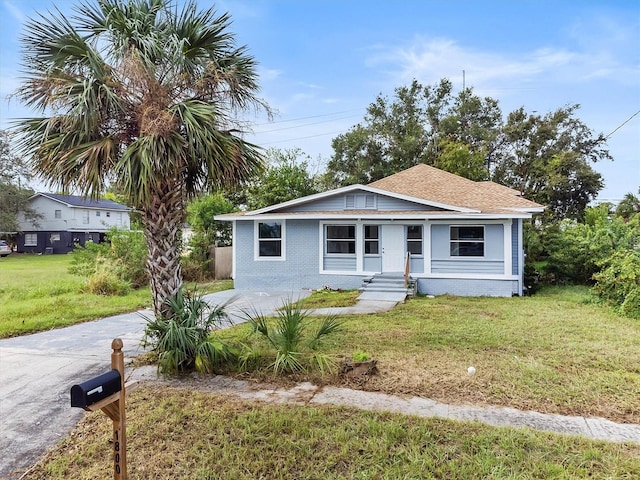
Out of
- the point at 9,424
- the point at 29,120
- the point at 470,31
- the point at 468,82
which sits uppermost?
the point at 468,82

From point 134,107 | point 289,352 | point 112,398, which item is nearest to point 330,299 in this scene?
point 289,352

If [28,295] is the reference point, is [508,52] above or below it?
above

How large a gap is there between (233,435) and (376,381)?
1960 millimetres

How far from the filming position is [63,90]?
4.95 meters

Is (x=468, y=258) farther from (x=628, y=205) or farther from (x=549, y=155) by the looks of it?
(x=628, y=205)

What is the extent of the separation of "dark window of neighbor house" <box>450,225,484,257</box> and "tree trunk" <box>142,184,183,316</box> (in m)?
10.1

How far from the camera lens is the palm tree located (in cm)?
496

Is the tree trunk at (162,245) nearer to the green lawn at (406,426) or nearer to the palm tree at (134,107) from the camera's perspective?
the palm tree at (134,107)

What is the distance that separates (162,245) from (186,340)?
1.32 m

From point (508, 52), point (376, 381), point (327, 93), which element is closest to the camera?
point (376, 381)

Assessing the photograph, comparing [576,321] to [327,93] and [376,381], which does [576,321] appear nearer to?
[376,381]

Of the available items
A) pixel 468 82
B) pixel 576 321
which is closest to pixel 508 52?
pixel 576 321

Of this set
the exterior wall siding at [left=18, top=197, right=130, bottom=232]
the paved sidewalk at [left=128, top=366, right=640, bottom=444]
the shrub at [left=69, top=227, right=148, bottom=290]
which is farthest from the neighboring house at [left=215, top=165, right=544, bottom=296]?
the exterior wall siding at [left=18, top=197, right=130, bottom=232]

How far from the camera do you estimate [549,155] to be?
3034 centimetres
